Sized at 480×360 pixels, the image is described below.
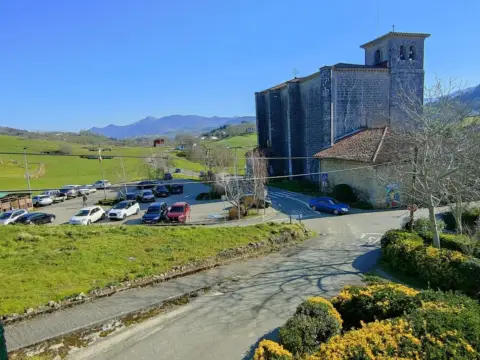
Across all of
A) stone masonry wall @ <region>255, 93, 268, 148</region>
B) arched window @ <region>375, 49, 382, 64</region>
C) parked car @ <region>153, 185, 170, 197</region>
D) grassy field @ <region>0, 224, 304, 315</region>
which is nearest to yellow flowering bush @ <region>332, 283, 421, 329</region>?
grassy field @ <region>0, 224, 304, 315</region>

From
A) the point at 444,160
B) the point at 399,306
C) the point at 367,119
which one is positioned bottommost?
the point at 399,306

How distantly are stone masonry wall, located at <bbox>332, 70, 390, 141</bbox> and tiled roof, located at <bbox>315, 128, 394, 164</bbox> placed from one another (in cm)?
260

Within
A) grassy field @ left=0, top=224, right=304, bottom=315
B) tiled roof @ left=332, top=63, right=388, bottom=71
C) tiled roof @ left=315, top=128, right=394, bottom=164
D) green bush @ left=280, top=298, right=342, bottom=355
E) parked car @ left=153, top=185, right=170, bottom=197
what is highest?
tiled roof @ left=332, top=63, right=388, bottom=71

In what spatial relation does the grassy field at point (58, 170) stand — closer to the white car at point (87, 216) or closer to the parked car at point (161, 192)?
the parked car at point (161, 192)

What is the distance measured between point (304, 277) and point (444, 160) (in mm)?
8314

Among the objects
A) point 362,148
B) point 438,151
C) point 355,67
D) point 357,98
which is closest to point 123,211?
point 362,148

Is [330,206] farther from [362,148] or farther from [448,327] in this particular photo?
[448,327]

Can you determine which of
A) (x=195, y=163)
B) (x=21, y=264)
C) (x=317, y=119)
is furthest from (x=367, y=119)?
(x=195, y=163)

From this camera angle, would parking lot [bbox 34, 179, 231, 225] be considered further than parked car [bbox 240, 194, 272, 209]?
Yes

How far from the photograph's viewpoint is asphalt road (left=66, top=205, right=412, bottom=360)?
8.36 meters

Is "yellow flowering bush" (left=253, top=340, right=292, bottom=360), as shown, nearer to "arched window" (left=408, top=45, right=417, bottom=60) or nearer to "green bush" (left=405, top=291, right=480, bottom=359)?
"green bush" (left=405, top=291, right=480, bottom=359)

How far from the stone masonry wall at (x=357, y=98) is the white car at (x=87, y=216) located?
89.0 feet

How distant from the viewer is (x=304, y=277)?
13.3 metres

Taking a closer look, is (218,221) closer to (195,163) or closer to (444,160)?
(444,160)
